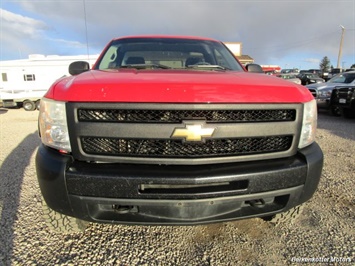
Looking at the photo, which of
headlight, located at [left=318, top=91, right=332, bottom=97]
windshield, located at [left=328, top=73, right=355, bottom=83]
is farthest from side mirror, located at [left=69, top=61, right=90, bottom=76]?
windshield, located at [left=328, top=73, right=355, bottom=83]

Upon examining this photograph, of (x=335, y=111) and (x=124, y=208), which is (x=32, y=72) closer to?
(x=335, y=111)

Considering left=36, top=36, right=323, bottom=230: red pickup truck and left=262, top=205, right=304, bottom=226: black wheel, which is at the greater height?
left=36, top=36, right=323, bottom=230: red pickup truck

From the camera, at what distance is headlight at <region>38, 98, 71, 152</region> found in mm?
1778

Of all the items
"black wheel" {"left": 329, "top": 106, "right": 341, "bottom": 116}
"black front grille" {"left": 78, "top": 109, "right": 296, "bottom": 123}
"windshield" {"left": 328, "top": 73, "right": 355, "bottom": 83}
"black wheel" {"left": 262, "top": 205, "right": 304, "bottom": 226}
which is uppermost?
"black front grille" {"left": 78, "top": 109, "right": 296, "bottom": 123}

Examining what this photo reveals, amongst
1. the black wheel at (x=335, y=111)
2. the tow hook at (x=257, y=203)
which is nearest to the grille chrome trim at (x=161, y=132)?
the tow hook at (x=257, y=203)

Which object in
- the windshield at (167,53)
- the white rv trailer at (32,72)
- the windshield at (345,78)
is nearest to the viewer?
the windshield at (167,53)

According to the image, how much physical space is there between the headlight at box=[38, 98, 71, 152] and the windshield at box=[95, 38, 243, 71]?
4.25ft

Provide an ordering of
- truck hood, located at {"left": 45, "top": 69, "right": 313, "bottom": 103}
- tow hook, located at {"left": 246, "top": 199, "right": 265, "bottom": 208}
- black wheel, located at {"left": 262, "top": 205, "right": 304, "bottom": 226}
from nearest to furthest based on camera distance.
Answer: truck hood, located at {"left": 45, "top": 69, "right": 313, "bottom": 103} < tow hook, located at {"left": 246, "top": 199, "right": 265, "bottom": 208} < black wheel, located at {"left": 262, "top": 205, "right": 304, "bottom": 226}

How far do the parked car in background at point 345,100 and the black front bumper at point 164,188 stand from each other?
27.5 feet

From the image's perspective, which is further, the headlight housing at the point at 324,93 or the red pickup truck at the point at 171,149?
the headlight housing at the point at 324,93

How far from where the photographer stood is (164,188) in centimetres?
177

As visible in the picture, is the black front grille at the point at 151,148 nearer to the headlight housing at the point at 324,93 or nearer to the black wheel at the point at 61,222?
the black wheel at the point at 61,222

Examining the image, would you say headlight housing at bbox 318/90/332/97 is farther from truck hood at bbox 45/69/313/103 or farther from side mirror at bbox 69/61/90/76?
side mirror at bbox 69/61/90/76

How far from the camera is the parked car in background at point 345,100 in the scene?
8668 millimetres
